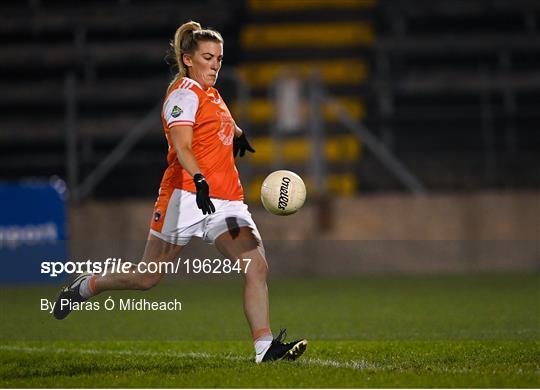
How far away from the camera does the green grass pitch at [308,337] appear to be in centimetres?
616

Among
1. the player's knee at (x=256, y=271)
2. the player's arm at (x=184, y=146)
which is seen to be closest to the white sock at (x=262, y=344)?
the player's knee at (x=256, y=271)

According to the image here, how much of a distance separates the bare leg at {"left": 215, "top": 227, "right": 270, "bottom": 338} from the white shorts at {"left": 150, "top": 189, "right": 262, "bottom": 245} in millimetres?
64

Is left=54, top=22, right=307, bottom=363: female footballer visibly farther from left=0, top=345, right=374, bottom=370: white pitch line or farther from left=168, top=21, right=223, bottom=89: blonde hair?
left=0, top=345, right=374, bottom=370: white pitch line

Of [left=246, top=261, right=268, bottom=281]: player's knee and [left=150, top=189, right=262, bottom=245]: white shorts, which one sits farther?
[left=150, top=189, right=262, bottom=245]: white shorts

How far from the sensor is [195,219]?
6.84 m

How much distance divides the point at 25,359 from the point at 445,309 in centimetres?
431

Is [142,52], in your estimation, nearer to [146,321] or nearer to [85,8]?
[85,8]

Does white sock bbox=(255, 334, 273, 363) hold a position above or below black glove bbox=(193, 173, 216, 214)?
below

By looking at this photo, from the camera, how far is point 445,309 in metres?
10.2

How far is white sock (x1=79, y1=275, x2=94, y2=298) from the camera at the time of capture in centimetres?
741

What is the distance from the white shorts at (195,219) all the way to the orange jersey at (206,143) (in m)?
0.06

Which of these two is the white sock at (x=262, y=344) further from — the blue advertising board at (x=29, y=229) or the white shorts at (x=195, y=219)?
the blue advertising board at (x=29, y=229)
